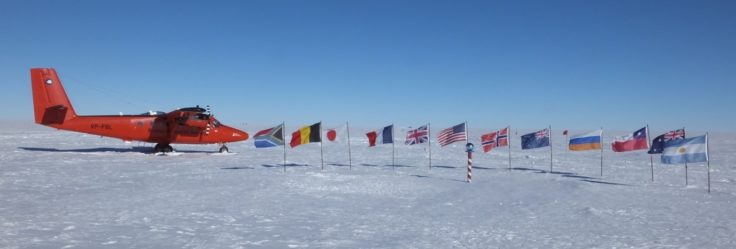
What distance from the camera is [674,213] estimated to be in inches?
478

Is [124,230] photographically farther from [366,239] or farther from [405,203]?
[405,203]

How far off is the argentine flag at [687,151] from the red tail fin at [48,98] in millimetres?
33352

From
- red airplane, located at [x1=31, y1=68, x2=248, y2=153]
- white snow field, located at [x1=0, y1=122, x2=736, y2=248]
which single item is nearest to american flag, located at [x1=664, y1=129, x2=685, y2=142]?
white snow field, located at [x1=0, y1=122, x2=736, y2=248]

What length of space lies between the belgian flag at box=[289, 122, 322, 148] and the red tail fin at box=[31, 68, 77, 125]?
57.4 feet

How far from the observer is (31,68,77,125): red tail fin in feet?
94.6

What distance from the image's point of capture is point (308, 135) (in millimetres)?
22219

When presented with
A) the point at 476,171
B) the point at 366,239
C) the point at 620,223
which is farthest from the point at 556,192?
the point at 366,239

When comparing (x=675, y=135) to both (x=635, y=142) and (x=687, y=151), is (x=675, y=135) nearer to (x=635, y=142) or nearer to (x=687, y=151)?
(x=635, y=142)

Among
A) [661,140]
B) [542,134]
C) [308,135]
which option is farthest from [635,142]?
Result: [308,135]

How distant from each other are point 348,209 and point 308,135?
1039cm

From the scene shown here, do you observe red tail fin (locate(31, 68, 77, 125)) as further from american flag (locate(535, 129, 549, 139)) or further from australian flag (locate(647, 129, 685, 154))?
australian flag (locate(647, 129, 685, 154))

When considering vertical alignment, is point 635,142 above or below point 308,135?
below

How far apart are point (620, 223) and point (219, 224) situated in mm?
9366

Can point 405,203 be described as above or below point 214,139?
below
